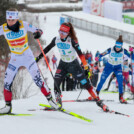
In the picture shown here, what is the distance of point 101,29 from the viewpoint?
33719 mm

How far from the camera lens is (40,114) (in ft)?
19.7

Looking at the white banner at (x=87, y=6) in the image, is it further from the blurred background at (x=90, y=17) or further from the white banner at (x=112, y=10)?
the white banner at (x=112, y=10)

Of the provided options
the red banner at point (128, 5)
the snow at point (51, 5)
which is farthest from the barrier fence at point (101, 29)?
the snow at point (51, 5)

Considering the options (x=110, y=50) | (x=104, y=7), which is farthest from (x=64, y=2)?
(x=110, y=50)

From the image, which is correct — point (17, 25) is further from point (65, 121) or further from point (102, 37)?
point (102, 37)

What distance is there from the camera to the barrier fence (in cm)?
2972

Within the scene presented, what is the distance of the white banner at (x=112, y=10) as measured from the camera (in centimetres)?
3828

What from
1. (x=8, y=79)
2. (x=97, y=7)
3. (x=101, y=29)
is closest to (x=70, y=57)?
(x=8, y=79)

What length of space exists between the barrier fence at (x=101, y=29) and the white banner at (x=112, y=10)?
Result: 14.4ft

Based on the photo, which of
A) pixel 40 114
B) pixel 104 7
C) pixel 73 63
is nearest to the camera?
pixel 40 114

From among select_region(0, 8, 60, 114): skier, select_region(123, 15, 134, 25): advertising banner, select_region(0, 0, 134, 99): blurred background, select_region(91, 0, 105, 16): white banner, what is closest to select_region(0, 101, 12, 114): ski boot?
select_region(0, 8, 60, 114): skier

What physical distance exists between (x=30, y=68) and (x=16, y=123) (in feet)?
3.72

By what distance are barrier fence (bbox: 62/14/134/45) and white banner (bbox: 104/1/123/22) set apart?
4.39 m

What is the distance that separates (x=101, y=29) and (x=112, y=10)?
672 centimetres
